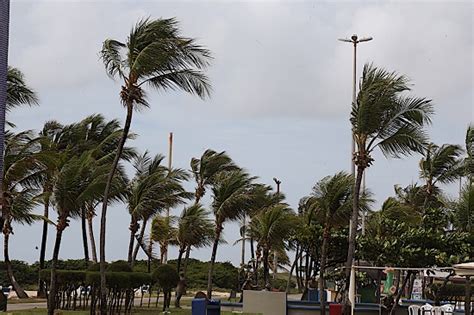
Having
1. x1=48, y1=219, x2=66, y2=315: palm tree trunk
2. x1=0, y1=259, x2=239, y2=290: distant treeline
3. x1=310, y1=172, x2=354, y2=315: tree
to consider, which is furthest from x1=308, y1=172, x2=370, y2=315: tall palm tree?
x1=0, y1=259, x2=239, y2=290: distant treeline

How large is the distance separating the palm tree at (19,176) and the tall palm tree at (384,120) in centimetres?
948

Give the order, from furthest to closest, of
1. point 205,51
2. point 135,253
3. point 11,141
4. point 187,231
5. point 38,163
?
point 135,253 → point 187,231 → point 11,141 → point 38,163 → point 205,51

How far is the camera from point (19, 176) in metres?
28.3

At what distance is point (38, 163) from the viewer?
89.5ft

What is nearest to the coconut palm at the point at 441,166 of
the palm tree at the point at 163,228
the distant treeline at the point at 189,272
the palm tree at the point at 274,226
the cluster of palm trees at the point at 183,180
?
the cluster of palm trees at the point at 183,180

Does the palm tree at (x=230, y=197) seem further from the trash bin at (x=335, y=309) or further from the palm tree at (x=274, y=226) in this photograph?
the trash bin at (x=335, y=309)

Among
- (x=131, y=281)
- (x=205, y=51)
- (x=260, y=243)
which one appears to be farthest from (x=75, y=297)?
(x=205, y=51)

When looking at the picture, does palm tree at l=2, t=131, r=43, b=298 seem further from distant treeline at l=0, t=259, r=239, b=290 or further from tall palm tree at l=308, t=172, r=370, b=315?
distant treeline at l=0, t=259, r=239, b=290

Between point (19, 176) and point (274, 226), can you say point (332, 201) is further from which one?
point (19, 176)

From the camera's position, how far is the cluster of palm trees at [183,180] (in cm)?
2500

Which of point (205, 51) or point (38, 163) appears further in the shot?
point (38, 163)

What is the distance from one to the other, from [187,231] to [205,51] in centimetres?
1473

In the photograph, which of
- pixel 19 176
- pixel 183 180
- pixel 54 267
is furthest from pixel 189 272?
pixel 54 267

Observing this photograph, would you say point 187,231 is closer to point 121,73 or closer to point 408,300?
point 408,300
